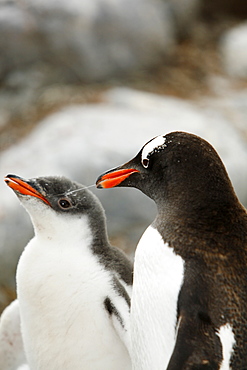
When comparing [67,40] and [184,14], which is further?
[184,14]

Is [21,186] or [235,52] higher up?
[235,52]

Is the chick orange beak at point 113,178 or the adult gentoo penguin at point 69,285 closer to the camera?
the chick orange beak at point 113,178

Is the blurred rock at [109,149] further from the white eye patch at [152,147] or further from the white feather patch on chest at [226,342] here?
the white feather patch on chest at [226,342]

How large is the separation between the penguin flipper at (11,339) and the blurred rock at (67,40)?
7.32 feet

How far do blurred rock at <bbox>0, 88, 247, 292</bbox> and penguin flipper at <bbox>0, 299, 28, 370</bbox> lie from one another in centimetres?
90

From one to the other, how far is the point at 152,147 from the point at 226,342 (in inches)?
20.3

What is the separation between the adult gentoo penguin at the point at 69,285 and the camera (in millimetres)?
1812

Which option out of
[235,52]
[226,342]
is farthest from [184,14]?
[226,342]

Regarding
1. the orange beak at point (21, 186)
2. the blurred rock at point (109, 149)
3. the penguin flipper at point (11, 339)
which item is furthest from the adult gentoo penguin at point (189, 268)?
the blurred rock at point (109, 149)

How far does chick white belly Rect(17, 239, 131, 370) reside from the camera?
71.4 inches

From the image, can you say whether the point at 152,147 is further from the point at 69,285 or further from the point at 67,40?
the point at 67,40

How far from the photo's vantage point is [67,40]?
409 cm

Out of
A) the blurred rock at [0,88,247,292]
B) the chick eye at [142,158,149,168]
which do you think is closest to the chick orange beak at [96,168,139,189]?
the chick eye at [142,158,149,168]

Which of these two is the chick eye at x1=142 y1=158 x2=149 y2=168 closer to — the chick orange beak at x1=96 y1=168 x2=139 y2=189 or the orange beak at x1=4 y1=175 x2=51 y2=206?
the chick orange beak at x1=96 y1=168 x2=139 y2=189
